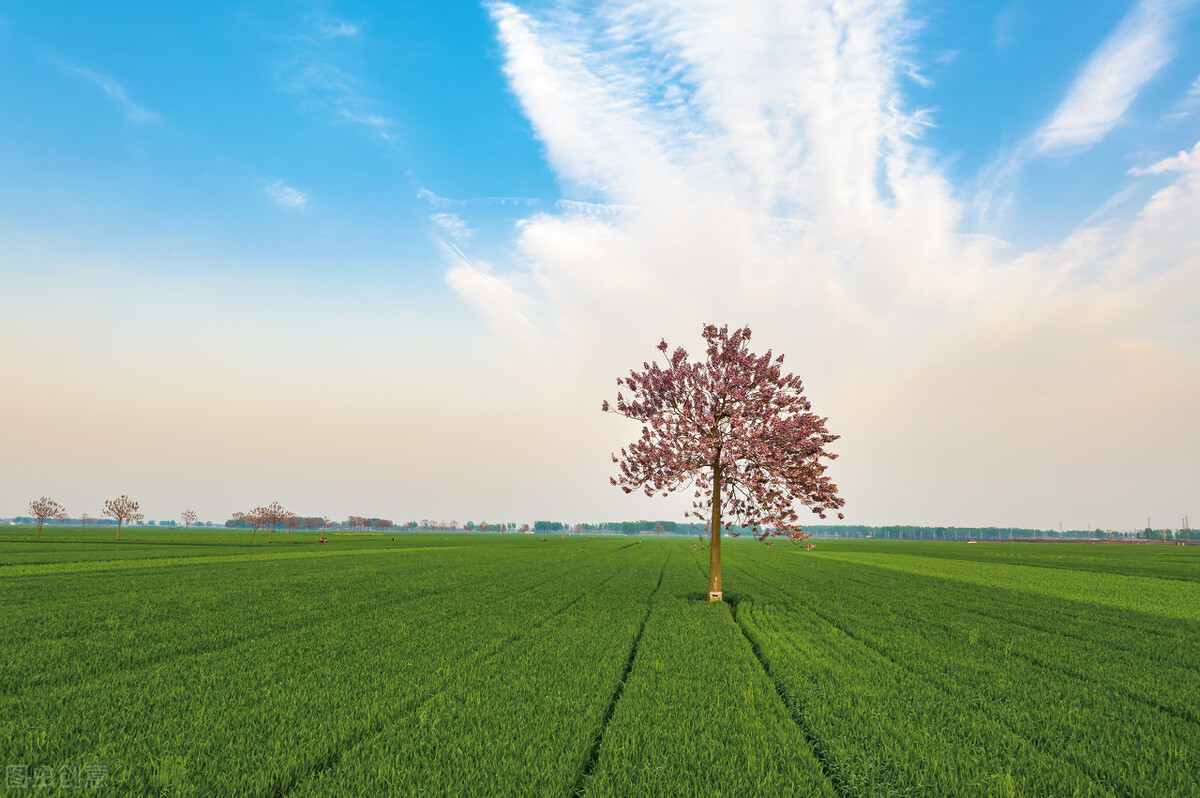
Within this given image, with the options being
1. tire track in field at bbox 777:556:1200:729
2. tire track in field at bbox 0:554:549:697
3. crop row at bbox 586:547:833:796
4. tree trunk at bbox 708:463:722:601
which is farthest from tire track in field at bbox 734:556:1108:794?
tire track in field at bbox 0:554:549:697

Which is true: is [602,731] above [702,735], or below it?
below

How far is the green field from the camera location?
23.0 feet

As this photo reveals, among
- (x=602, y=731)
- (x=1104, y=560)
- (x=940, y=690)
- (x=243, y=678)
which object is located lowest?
(x=1104, y=560)

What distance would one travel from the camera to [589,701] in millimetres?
10016

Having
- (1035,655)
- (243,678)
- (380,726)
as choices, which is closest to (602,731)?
(380,726)

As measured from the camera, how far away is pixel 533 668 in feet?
40.4

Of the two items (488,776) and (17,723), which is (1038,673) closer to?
(488,776)

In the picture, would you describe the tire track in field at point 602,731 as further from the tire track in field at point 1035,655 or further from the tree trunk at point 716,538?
the tree trunk at point 716,538

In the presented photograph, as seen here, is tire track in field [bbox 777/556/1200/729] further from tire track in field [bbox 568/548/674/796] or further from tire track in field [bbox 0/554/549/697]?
tire track in field [bbox 0/554/549/697]

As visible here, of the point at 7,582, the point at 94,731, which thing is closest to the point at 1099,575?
the point at 94,731

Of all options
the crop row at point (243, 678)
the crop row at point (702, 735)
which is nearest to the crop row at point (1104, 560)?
the crop row at point (702, 735)

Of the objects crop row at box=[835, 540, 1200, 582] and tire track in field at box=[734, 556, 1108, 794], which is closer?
tire track in field at box=[734, 556, 1108, 794]

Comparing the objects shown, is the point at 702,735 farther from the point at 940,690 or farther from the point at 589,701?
the point at 940,690

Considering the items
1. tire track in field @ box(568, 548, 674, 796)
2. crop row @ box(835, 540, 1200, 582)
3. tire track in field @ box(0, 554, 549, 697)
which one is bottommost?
crop row @ box(835, 540, 1200, 582)
